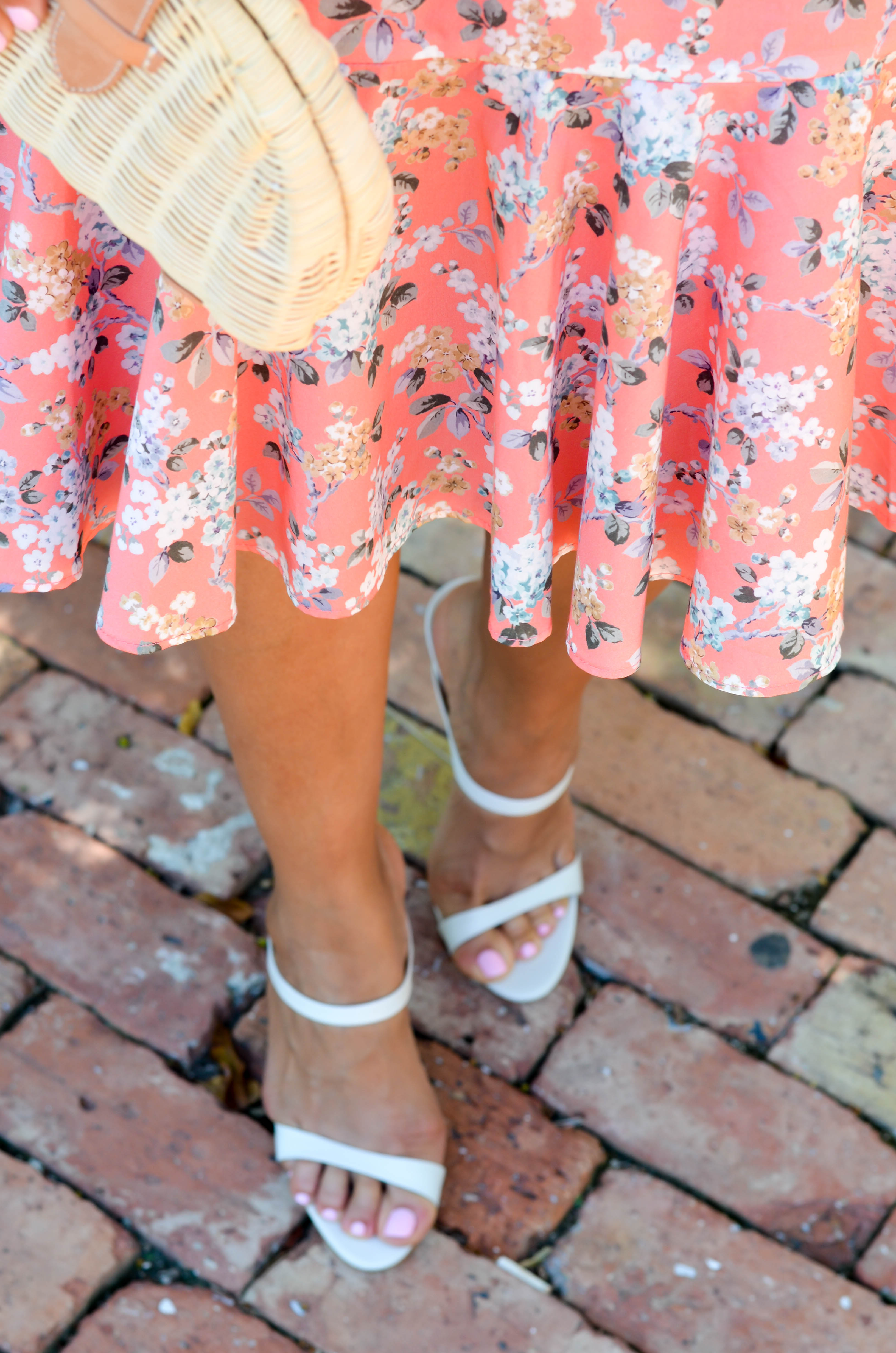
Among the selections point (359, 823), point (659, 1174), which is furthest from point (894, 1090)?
point (359, 823)

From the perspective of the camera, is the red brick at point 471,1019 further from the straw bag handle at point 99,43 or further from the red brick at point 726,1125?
the straw bag handle at point 99,43

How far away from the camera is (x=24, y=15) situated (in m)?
0.55

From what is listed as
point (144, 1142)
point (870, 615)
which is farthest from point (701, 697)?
point (144, 1142)

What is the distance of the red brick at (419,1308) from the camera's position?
46.9 inches

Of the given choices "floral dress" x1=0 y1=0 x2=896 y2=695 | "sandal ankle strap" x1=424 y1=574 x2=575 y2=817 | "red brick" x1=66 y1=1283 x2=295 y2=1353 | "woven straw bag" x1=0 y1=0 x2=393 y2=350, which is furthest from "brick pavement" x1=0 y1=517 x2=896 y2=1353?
"woven straw bag" x1=0 y1=0 x2=393 y2=350

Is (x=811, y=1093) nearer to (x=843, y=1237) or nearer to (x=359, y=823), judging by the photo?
(x=843, y=1237)

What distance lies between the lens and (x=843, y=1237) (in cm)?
128

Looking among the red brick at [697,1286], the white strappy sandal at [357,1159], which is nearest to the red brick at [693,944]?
the red brick at [697,1286]

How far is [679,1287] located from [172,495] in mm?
968

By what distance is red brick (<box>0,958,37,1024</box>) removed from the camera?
4.61 feet

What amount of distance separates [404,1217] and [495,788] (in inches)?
19.1

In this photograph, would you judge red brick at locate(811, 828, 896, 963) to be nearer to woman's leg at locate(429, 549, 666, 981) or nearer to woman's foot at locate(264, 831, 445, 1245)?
woman's leg at locate(429, 549, 666, 981)

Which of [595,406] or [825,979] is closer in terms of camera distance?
[595,406]

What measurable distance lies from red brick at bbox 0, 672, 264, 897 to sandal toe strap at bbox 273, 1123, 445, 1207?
1.15 ft
